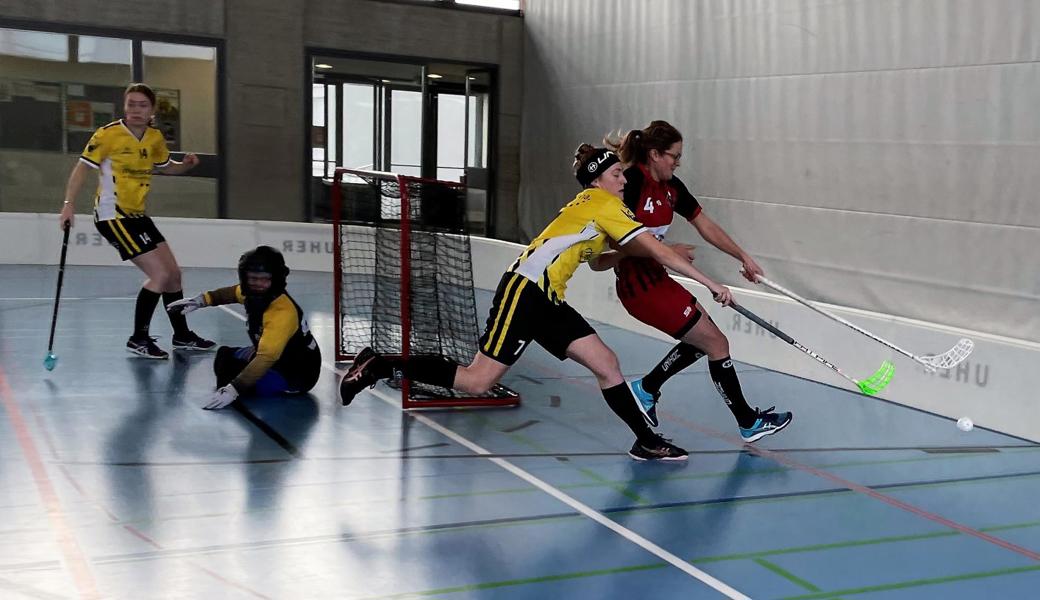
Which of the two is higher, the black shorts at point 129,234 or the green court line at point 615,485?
the black shorts at point 129,234

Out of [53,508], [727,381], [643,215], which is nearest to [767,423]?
[727,381]

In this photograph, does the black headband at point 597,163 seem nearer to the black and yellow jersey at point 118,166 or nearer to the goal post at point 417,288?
the goal post at point 417,288

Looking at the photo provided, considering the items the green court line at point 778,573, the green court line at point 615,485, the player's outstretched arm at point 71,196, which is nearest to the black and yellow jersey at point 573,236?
the green court line at point 615,485

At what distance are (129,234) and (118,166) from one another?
0.45 meters

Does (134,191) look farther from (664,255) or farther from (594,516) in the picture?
(594,516)

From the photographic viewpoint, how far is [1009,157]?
713 cm

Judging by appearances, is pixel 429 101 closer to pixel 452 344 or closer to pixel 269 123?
A: pixel 269 123

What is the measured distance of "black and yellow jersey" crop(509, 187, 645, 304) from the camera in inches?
189

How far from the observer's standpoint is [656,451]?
5.29m

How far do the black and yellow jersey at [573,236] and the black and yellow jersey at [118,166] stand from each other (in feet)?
11.1

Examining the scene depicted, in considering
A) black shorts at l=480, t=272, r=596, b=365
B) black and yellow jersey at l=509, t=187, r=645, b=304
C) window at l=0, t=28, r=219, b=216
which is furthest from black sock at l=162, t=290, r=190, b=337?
window at l=0, t=28, r=219, b=216

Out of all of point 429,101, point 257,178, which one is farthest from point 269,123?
point 429,101

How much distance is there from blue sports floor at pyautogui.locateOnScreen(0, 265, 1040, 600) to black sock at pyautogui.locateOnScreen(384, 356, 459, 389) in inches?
14.9

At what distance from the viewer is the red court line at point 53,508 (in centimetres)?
349
